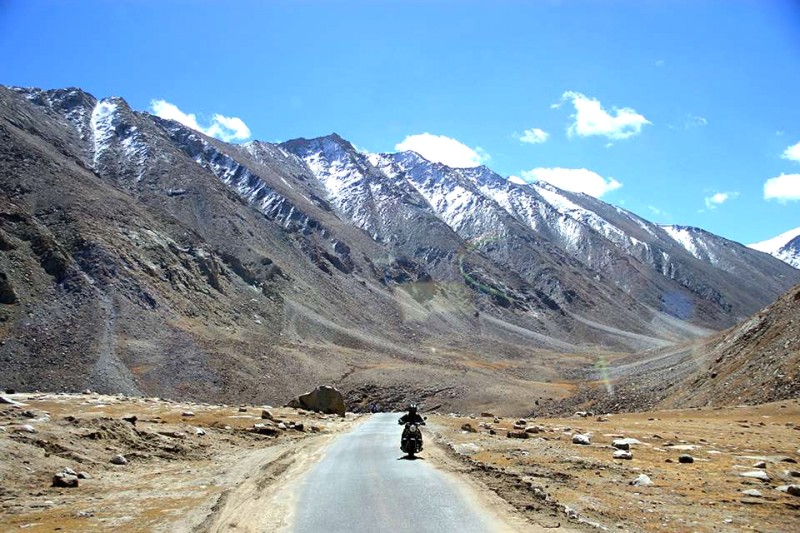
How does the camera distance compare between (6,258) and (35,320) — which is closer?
(35,320)

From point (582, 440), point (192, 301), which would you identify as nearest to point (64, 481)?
point (582, 440)

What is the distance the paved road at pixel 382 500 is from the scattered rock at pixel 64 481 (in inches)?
227

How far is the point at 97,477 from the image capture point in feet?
53.1

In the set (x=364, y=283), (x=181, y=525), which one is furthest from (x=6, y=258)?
(x=364, y=283)

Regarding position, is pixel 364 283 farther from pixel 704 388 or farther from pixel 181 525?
pixel 181 525

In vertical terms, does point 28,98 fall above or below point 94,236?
above

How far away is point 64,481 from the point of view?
48.1ft

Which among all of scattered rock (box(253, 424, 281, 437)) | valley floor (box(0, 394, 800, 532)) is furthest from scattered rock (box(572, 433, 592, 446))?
scattered rock (box(253, 424, 281, 437))

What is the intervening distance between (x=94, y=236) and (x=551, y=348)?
129m

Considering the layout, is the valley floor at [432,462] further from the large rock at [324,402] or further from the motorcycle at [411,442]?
the large rock at [324,402]

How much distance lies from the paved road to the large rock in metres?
35.0

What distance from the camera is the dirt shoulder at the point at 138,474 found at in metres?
12.0

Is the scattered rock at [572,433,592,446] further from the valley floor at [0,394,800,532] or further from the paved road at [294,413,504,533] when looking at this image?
the paved road at [294,413,504,533]

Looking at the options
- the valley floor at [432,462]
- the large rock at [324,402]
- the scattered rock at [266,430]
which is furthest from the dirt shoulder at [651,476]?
the large rock at [324,402]
